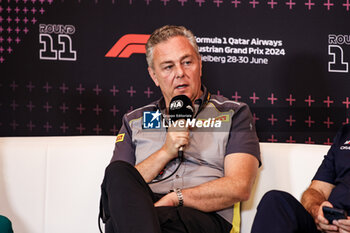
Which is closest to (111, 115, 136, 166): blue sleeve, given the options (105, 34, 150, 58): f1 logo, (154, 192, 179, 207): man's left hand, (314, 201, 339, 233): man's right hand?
(154, 192, 179, 207): man's left hand

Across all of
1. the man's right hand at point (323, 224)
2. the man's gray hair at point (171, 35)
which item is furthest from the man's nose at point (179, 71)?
the man's right hand at point (323, 224)

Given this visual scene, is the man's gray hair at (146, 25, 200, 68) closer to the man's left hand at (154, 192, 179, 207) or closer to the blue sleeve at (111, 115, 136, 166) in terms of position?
the blue sleeve at (111, 115, 136, 166)

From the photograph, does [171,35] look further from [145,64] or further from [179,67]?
Result: [145,64]

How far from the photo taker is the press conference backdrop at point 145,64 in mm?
3051

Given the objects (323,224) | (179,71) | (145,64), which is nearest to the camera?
(323,224)

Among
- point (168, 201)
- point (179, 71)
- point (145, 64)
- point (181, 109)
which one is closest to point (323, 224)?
point (168, 201)

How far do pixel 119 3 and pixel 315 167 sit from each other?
1613 millimetres

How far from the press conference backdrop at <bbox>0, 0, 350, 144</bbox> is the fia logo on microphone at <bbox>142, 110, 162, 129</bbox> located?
555mm

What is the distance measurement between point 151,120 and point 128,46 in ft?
2.54

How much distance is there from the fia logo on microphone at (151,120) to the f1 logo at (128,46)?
2.24 ft

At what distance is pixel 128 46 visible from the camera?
3176 millimetres

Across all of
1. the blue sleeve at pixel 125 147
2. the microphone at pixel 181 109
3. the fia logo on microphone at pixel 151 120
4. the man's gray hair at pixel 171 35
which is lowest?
the blue sleeve at pixel 125 147

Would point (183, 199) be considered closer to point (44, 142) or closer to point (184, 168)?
point (184, 168)

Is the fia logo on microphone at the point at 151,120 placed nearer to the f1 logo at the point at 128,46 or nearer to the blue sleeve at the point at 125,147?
the blue sleeve at the point at 125,147
